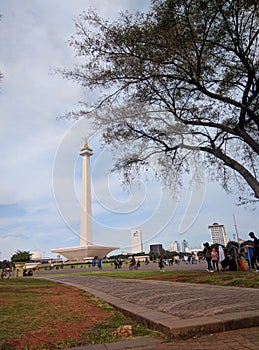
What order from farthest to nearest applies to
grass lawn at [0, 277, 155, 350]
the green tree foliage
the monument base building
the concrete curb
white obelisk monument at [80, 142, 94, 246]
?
the green tree foliage < the monument base building < white obelisk monument at [80, 142, 94, 246] < grass lawn at [0, 277, 155, 350] < the concrete curb

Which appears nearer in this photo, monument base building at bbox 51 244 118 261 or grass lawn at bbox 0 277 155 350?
grass lawn at bbox 0 277 155 350

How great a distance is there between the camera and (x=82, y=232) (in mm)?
63219

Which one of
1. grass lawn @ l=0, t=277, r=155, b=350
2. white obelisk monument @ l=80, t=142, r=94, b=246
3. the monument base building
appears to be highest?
white obelisk monument @ l=80, t=142, r=94, b=246

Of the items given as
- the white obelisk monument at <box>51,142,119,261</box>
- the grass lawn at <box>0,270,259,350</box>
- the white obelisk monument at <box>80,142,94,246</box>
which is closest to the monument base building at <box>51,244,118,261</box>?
the white obelisk monument at <box>51,142,119,261</box>

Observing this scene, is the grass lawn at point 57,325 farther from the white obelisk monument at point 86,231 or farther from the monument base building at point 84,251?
the monument base building at point 84,251

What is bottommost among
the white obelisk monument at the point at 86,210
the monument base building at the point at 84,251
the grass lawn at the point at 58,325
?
the grass lawn at the point at 58,325

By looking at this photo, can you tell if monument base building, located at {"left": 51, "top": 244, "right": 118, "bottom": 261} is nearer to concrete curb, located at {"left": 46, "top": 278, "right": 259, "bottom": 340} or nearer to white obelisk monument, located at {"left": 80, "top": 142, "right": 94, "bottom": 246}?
white obelisk monument, located at {"left": 80, "top": 142, "right": 94, "bottom": 246}

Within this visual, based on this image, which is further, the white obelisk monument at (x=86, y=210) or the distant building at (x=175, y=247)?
the distant building at (x=175, y=247)

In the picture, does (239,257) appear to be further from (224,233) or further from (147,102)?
(224,233)

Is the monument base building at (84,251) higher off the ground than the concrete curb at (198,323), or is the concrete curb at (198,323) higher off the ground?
the monument base building at (84,251)

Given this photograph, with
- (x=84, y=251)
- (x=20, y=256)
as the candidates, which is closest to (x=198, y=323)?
(x=84, y=251)

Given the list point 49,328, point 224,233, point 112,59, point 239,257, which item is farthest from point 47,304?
point 224,233

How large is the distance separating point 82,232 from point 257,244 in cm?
5255

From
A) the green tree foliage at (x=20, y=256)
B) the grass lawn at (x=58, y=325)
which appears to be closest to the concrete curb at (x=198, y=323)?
the grass lawn at (x=58, y=325)
